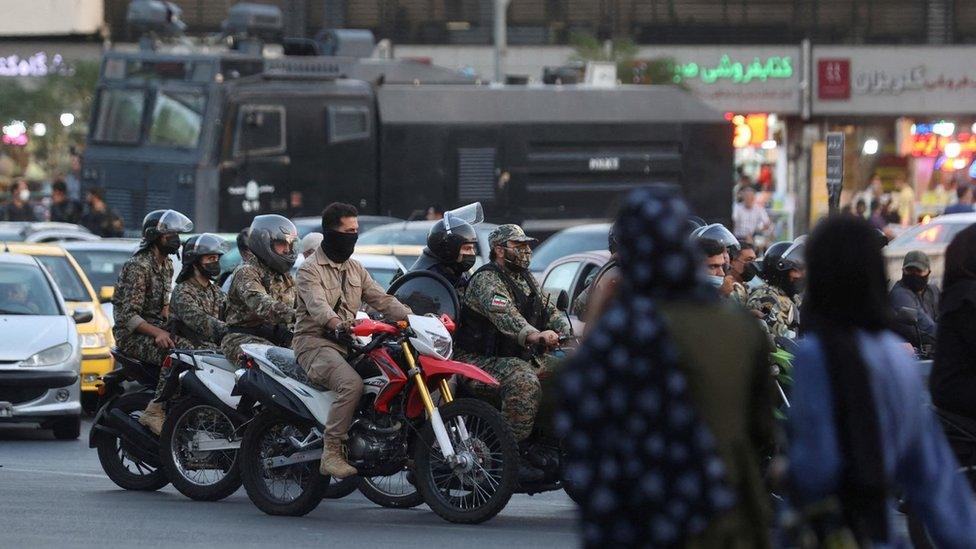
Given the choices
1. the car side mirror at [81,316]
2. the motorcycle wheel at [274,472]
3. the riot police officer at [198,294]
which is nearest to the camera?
the motorcycle wheel at [274,472]

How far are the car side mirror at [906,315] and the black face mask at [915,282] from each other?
1.20m

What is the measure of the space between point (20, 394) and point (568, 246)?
675 cm

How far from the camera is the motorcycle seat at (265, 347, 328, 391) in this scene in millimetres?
10305

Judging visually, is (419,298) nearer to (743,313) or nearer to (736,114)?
(743,313)

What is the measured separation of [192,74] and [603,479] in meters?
20.9

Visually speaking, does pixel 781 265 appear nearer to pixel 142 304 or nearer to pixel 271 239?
pixel 271 239

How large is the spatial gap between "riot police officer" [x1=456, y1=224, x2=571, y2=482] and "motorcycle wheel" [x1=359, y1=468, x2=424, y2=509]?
0.83m

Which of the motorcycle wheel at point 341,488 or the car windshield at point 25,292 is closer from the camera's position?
the motorcycle wheel at point 341,488

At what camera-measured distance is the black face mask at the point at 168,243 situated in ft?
40.3

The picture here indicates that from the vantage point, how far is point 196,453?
11086 millimetres

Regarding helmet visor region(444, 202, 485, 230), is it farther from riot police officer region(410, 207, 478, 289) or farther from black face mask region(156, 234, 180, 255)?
black face mask region(156, 234, 180, 255)

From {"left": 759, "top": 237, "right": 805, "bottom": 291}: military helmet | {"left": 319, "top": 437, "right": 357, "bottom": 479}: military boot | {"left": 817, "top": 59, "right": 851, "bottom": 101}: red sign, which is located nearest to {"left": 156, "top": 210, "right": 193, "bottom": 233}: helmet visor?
{"left": 319, "top": 437, "right": 357, "bottom": 479}: military boot

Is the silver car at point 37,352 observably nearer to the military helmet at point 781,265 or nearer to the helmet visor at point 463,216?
the helmet visor at point 463,216

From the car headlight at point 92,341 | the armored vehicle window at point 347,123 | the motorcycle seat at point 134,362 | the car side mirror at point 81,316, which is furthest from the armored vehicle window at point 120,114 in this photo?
the motorcycle seat at point 134,362
